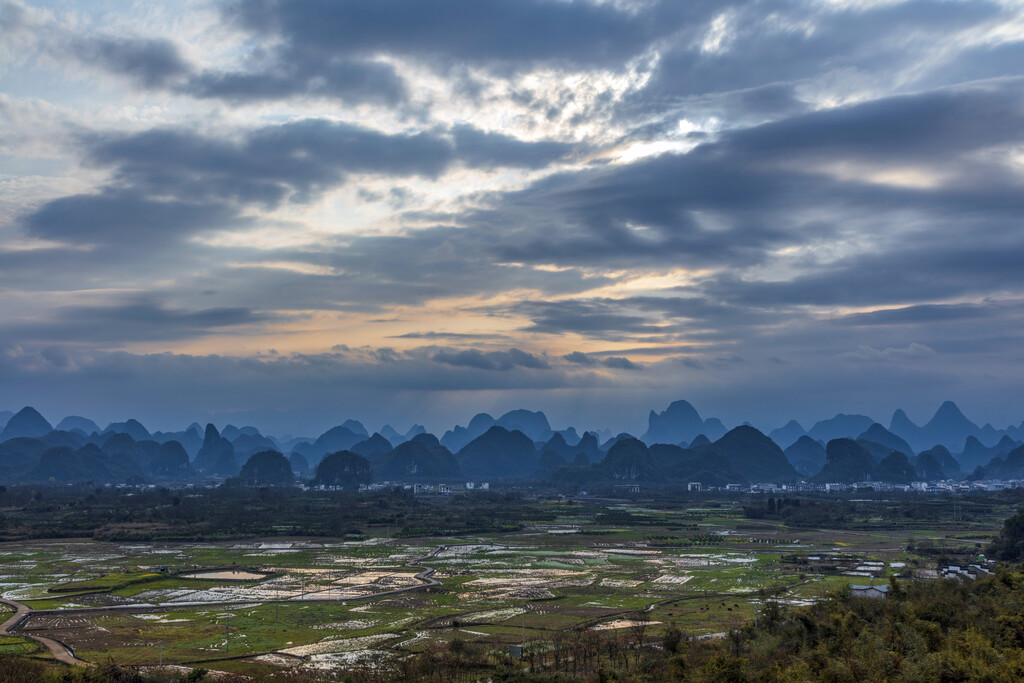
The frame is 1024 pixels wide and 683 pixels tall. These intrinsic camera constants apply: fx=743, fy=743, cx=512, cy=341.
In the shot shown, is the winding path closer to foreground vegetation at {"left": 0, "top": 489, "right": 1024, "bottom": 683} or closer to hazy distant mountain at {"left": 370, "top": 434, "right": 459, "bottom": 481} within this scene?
foreground vegetation at {"left": 0, "top": 489, "right": 1024, "bottom": 683}

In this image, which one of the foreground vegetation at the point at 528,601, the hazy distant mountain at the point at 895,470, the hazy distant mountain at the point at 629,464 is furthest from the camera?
the hazy distant mountain at the point at 629,464

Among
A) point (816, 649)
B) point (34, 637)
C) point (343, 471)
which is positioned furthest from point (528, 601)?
point (343, 471)

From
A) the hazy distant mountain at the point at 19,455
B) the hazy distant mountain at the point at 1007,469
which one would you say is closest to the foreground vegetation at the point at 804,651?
the hazy distant mountain at the point at 1007,469

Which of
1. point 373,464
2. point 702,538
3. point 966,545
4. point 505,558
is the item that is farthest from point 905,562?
point 373,464

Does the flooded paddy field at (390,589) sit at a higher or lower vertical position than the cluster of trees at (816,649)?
lower

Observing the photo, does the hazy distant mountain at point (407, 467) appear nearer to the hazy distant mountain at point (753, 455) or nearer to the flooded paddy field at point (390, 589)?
the hazy distant mountain at point (753, 455)

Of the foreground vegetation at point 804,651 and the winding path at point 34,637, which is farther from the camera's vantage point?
the winding path at point 34,637
